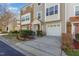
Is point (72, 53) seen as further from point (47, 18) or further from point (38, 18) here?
point (38, 18)

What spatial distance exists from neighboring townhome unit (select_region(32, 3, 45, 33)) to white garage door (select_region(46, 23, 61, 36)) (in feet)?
0.29

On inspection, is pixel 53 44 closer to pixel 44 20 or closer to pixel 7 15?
pixel 44 20

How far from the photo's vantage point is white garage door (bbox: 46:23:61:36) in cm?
596

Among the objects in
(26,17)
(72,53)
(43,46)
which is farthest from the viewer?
(26,17)

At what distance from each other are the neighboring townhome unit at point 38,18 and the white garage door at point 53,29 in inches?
3.5

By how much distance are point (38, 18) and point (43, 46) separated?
1.62ft

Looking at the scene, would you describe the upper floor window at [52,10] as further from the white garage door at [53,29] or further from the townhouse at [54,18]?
the white garage door at [53,29]

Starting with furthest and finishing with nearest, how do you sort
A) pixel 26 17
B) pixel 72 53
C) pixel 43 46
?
pixel 26 17 → pixel 43 46 → pixel 72 53

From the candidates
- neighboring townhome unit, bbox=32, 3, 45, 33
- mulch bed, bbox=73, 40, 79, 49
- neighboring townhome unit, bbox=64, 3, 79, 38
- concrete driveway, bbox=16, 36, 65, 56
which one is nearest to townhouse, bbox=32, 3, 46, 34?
neighboring townhome unit, bbox=32, 3, 45, 33

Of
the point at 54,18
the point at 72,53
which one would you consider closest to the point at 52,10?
the point at 54,18

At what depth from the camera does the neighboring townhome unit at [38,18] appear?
19.7 ft

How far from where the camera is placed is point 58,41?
5934mm

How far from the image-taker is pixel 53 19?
599 centimetres

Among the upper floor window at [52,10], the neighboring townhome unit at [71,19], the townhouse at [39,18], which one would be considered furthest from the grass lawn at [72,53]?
the upper floor window at [52,10]
